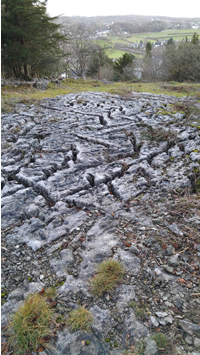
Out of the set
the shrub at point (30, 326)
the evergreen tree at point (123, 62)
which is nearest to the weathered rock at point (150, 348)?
the shrub at point (30, 326)

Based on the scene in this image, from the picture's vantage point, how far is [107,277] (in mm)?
2701

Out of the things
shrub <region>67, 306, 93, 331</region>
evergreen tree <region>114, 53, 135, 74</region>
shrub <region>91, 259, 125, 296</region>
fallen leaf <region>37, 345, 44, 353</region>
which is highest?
evergreen tree <region>114, 53, 135, 74</region>

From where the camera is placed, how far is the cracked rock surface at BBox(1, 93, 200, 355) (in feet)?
7.41

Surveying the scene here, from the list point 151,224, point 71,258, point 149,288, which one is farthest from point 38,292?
point 151,224

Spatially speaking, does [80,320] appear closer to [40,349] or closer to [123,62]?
[40,349]

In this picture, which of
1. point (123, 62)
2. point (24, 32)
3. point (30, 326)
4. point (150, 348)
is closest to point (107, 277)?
point (150, 348)

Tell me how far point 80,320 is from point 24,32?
2103 cm

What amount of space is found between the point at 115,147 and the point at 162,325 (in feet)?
16.1

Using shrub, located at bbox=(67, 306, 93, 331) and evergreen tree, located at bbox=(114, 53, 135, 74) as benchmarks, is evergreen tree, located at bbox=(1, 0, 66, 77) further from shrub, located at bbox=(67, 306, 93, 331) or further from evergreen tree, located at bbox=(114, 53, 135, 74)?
shrub, located at bbox=(67, 306, 93, 331)

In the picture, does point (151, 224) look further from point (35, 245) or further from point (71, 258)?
point (35, 245)

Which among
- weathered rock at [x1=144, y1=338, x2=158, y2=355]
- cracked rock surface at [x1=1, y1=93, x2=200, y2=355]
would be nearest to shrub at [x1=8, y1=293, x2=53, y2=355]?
cracked rock surface at [x1=1, y1=93, x2=200, y2=355]

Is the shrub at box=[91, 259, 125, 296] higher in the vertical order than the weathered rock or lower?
higher

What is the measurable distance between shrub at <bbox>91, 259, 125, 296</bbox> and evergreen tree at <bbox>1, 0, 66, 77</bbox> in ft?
64.1

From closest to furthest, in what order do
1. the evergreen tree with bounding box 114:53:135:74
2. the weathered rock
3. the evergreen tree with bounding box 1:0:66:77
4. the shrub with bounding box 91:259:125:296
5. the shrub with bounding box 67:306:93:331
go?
1. the weathered rock
2. the shrub with bounding box 67:306:93:331
3. the shrub with bounding box 91:259:125:296
4. the evergreen tree with bounding box 1:0:66:77
5. the evergreen tree with bounding box 114:53:135:74
